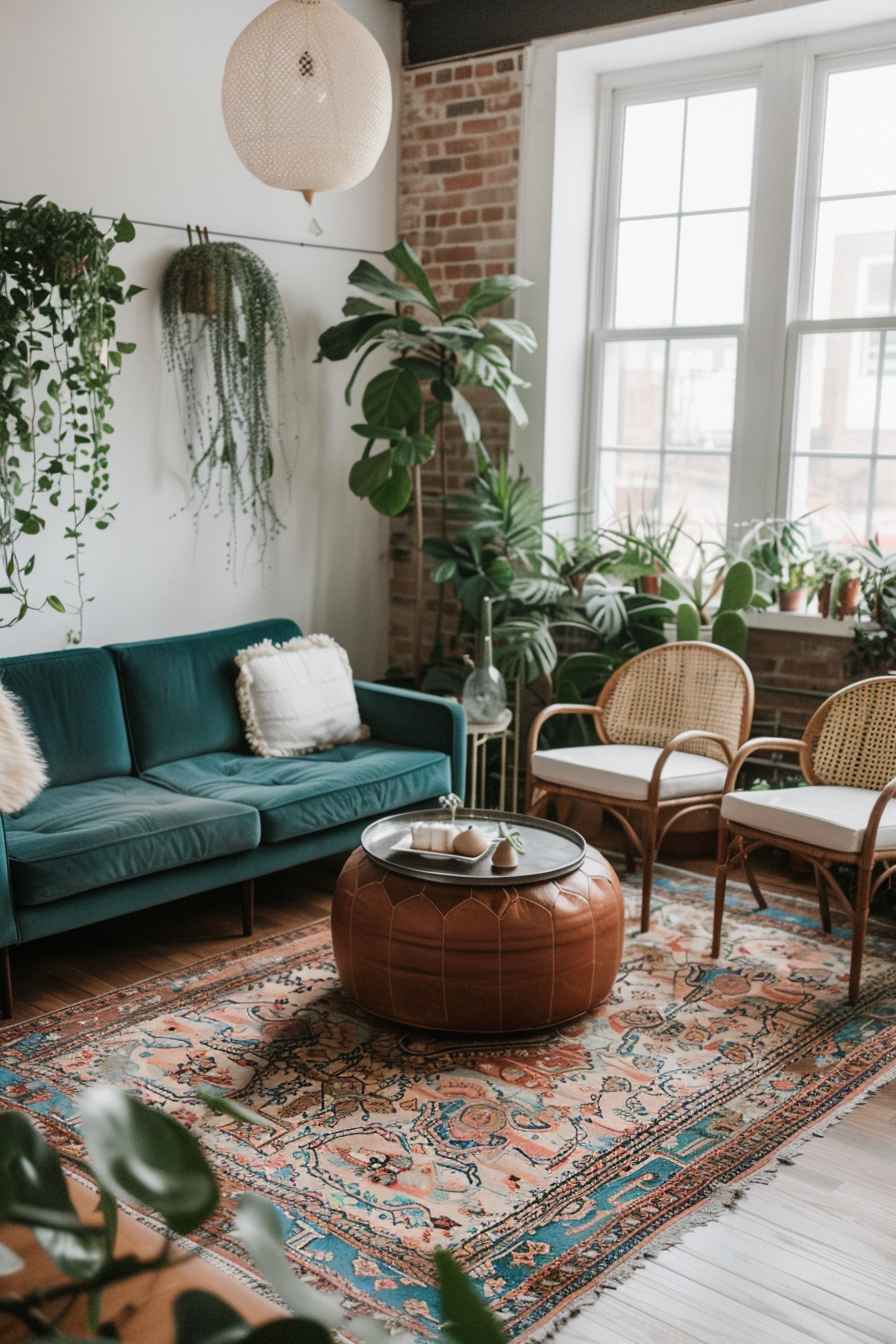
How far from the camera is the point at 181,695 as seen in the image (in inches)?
173

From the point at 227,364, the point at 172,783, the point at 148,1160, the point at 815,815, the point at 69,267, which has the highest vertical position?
the point at 69,267

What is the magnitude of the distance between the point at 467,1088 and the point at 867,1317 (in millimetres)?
1048

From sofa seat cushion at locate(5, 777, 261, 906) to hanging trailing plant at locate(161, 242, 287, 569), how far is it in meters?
1.43

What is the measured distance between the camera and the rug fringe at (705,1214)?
218 centimetres

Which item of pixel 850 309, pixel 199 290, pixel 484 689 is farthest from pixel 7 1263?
pixel 850 309

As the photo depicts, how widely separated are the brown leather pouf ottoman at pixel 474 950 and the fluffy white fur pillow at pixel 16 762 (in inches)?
41.2

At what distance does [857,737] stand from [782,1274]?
6.97 feet

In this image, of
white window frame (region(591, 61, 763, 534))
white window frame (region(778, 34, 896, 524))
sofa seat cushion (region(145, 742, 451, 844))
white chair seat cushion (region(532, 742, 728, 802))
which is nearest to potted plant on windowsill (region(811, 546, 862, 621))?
white window frame (region(778, 34, 896, 524))

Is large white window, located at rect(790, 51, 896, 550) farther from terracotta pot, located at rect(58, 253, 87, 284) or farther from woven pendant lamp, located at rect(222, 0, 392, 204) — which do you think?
terracotta pot, located at rect(58, 253, 87, 284)

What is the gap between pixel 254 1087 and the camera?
2.97 meters

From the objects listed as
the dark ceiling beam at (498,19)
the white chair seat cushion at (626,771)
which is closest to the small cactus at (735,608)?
the white chair seat cushion at (626,771)

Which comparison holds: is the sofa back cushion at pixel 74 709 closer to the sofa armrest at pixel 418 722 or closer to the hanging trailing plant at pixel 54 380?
the hanging trailing plant at pixel 54 380

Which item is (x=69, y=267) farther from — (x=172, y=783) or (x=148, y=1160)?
(x=148, y=1160)

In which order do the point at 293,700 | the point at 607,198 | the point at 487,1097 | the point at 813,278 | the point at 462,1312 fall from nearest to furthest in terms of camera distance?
the point at 462,1312
the point at 487,1097
the point at 293,700
the point at 813,278
the point at 607,198
